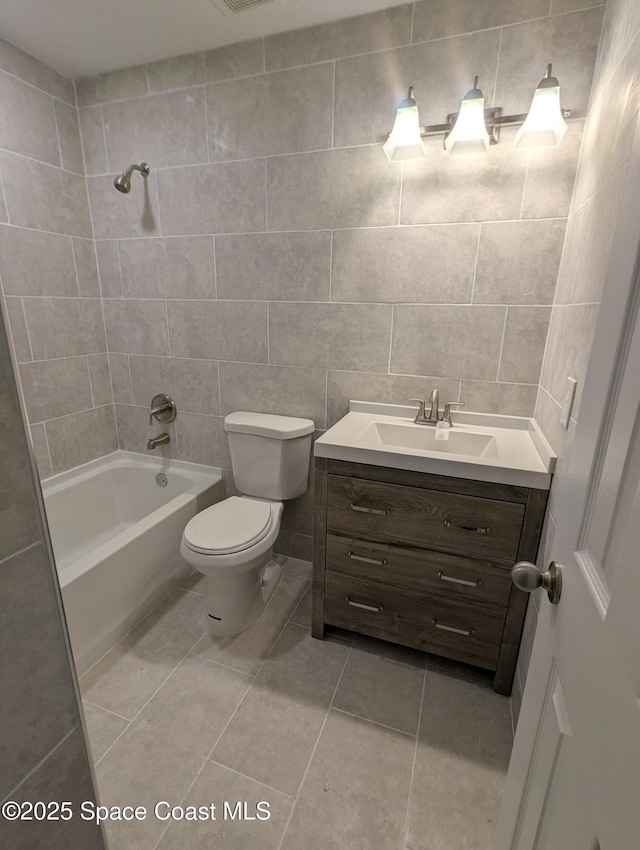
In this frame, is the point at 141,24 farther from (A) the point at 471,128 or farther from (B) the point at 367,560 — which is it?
(B) the point at 367,560

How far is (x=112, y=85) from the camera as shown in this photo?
1.88m

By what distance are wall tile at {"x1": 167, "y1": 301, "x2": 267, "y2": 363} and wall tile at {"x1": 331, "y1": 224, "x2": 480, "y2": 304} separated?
0.43 metres

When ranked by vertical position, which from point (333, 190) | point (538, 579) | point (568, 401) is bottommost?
point (538, 579)

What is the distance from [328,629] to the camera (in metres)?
1.72

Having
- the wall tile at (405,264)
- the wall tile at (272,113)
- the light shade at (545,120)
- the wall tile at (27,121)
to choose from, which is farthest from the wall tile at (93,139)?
the light shade at (545,120)

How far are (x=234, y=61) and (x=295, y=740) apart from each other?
2.62m

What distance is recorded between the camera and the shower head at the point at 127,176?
6.18 feet

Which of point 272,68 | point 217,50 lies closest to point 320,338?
point 272,68

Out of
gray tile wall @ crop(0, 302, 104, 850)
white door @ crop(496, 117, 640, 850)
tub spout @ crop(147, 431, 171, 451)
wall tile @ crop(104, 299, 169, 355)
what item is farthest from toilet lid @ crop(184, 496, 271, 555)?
white door @ crop(496, 117, 640, 850)

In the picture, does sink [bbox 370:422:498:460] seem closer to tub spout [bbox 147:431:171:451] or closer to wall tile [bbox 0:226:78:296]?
tub spout [bbox 147:431:171:451]

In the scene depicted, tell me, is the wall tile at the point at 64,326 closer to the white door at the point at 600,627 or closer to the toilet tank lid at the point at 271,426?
the toilet tank lid at the point at 271,426

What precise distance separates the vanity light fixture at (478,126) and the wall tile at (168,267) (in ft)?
3.19

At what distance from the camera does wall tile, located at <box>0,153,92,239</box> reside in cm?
175

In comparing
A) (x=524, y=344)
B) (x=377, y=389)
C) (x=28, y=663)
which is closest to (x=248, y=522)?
(x=377, y=389)
